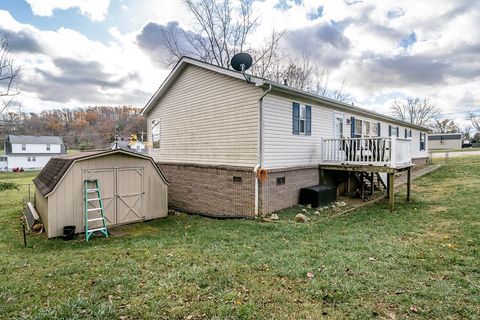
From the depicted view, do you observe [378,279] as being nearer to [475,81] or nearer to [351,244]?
[351,244]

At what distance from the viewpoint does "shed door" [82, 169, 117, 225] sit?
9524 mm

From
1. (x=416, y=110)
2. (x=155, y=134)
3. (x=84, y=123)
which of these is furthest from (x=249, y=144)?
(x=416, y=110)

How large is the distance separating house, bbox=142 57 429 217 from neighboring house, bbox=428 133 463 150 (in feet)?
191

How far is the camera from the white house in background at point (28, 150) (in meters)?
45.6

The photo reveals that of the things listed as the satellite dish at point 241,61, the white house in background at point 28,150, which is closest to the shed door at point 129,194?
the satellite dish at point 241,61

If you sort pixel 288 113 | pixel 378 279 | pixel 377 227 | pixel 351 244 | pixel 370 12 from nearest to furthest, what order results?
pixel 378 279 < pixel 351 244 < pixel 377 227 < pixel 288 113 < pixel 370 12

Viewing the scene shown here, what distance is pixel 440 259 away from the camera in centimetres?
534

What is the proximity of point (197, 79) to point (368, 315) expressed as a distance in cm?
1075

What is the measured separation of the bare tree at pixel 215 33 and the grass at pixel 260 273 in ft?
58.8

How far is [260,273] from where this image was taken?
478cm

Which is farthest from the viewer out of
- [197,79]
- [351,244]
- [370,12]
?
[370,12]

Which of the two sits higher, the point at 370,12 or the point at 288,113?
the point at 370,12

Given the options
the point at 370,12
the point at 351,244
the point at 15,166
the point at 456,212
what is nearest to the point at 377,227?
the point at 351,244

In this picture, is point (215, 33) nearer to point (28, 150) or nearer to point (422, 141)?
point (422, 141)
